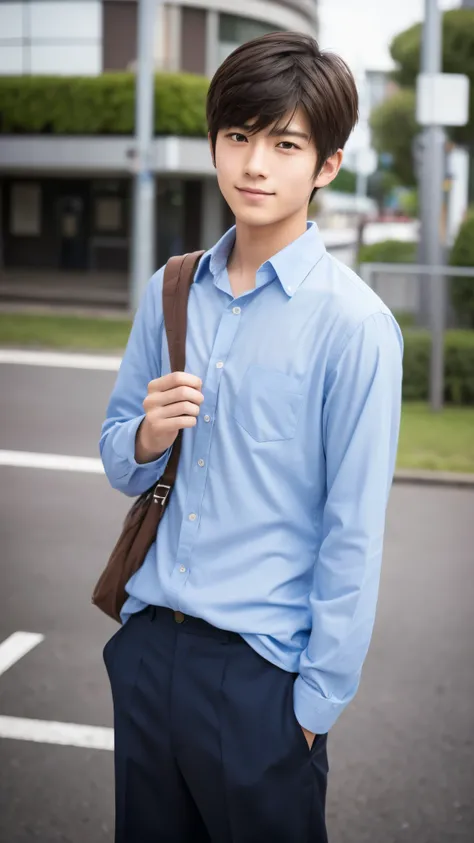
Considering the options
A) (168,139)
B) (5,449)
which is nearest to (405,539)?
(5,449)

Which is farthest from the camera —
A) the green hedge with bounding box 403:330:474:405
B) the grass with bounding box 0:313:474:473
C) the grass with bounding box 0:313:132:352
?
the grass with bounding box 0:313:132:352

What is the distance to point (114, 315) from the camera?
2112 cm

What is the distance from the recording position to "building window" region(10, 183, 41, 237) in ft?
114

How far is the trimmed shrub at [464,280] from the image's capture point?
38.4ft

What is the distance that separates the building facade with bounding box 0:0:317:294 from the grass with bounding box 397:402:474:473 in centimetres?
1735

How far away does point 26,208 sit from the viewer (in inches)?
1374

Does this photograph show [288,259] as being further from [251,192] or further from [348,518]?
[348,518]

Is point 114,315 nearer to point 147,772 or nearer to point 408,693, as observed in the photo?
point 408,693

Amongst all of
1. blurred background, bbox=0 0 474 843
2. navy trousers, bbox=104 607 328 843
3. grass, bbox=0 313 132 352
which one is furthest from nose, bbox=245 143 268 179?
grass, bbox=0 313 132 352

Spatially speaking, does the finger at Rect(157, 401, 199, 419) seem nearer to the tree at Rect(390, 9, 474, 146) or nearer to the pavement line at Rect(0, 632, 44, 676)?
the pavement line at Rect(0, 632, 44, 676)

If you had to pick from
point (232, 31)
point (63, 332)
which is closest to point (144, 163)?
point (63, 332)

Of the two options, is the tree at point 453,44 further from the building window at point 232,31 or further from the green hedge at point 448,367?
the building window at point 232,31

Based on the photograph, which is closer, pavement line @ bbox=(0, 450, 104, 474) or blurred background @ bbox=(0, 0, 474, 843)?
blurred background @ bbox=(0, 0, 474, 843)

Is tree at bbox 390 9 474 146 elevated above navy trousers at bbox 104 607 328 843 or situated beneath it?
elevated above
